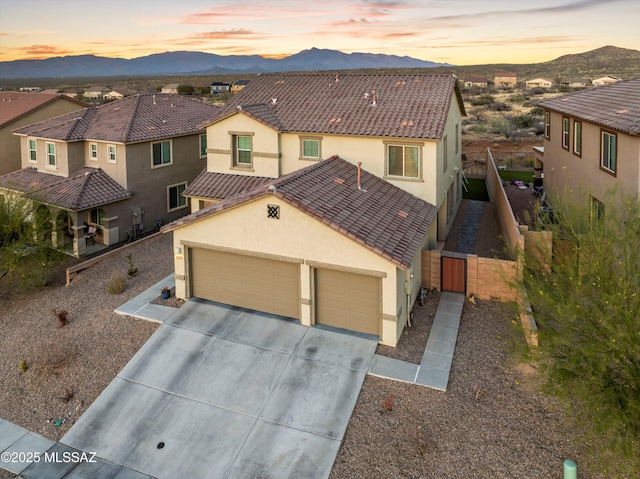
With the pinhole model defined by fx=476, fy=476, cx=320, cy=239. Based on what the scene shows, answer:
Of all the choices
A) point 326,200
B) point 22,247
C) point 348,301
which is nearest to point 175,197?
point 22,247

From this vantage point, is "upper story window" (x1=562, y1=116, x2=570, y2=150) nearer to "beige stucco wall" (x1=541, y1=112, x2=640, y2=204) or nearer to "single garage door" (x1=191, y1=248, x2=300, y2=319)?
"beige stucco wall" (x1=541, y1=112, x2=640, y2=204)

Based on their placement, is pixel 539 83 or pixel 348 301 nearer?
pixel 348 301

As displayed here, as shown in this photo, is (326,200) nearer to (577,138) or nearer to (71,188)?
(577,138)

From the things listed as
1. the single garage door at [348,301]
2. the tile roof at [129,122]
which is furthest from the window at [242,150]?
the single garage door at [348,301]

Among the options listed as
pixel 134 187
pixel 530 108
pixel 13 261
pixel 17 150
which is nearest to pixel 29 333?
pixel 13 261

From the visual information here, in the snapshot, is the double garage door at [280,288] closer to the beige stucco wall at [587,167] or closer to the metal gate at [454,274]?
the metal gate at [454,274]

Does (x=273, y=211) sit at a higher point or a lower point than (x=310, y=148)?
lower

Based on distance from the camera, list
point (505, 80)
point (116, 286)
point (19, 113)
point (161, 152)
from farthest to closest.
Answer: point (505, 80)
point (19, 113)
point (161, 152)
point (116, 286)
